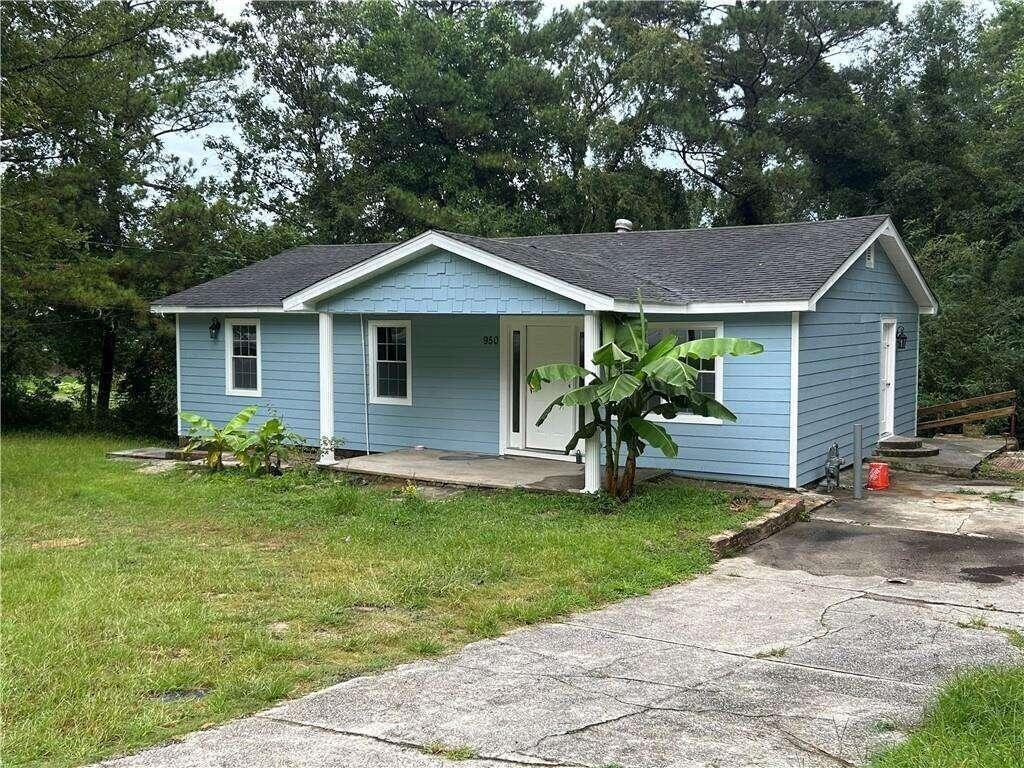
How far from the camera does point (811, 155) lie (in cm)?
2991

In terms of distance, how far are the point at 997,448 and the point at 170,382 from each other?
17210mm

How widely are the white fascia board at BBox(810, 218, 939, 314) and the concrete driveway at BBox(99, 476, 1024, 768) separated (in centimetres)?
445

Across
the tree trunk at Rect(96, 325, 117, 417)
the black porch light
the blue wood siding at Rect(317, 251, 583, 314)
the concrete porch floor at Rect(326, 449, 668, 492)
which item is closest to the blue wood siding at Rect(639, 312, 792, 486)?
the concrete porch floor at Rect(326, 449, 668, 492)

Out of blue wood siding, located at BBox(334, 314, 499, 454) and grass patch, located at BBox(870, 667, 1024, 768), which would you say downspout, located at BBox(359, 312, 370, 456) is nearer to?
blue wood siding, located at BBox(334, 314, 499, 454)

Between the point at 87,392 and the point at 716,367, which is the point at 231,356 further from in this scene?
the point at 716,367

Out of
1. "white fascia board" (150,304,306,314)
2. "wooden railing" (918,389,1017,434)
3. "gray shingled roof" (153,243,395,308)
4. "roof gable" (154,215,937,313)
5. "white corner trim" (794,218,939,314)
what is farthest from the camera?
"wooden railing" (918,389,1017,434)

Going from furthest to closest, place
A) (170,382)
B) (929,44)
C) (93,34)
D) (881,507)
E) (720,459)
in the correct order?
(929,44)
(170,382)
(93,34)
(720,459)
(881,507)

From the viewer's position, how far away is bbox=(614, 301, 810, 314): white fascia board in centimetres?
1062

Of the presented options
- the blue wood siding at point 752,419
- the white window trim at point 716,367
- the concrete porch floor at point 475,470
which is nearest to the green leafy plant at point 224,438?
the concrete porch floor at point 475,470

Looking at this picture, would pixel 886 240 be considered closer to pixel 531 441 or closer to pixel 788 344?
→ pixel 788 344

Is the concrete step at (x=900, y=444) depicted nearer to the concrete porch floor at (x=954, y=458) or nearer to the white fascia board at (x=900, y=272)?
the concrete porch floor at (x=954, y=458)

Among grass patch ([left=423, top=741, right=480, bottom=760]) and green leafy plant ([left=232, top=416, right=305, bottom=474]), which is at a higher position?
green leafy plant ([left=232, top=416, right=305, bottom=474])

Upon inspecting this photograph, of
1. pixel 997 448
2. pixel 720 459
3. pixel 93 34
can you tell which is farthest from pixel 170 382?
pixel 997 448

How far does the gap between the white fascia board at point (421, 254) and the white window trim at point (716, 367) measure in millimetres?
1690
